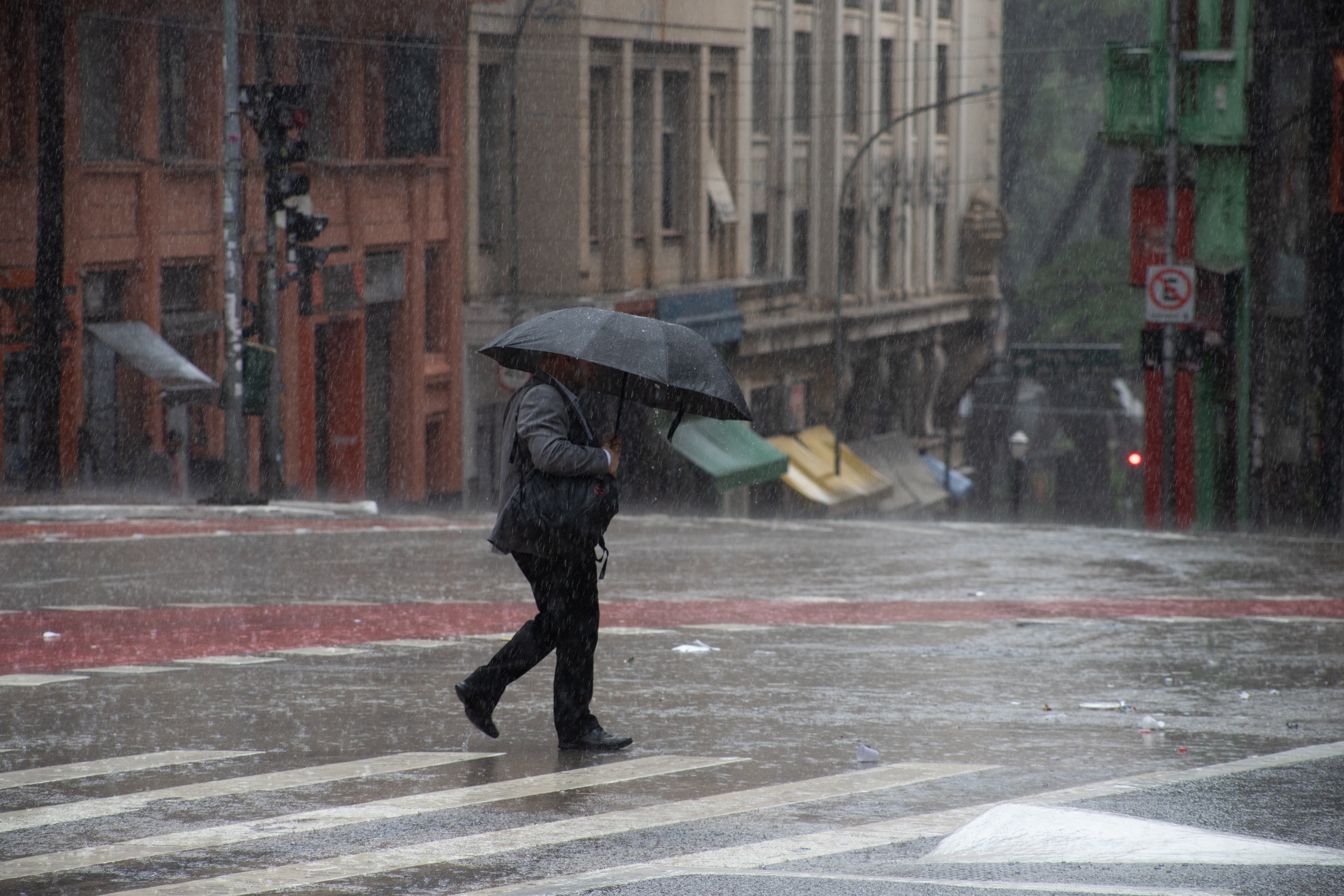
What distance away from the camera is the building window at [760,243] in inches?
1826

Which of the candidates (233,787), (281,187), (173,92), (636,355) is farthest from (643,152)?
(233,787)

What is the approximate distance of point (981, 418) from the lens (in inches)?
2434

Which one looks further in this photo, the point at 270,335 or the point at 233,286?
the point at 270,335

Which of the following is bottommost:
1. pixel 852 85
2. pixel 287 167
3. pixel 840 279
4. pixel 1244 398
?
pixel 1244 398

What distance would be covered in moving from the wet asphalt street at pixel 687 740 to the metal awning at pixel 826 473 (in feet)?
92.8

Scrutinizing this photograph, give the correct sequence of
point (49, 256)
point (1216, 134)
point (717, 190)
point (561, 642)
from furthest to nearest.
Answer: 1. point (717, 190)
2. point (1216, 134)
3. point (49, 256)
4. point (561, 642)

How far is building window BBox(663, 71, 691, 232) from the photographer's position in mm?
42000

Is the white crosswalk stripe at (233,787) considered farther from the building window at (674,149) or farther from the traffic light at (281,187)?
the building window at (674,149)

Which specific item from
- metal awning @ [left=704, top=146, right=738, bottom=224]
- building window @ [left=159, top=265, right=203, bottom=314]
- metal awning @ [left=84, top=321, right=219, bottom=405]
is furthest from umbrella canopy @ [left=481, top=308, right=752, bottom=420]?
metal awning @ [left=704, top=146, right=738, bottom=224]

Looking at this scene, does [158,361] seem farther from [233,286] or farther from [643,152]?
[643,152]

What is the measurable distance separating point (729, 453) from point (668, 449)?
1.26 metres

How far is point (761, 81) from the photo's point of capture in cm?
4534

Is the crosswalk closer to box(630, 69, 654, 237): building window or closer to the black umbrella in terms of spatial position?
the black umbrella

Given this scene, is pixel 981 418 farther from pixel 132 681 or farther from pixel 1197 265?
pixel 132 681
